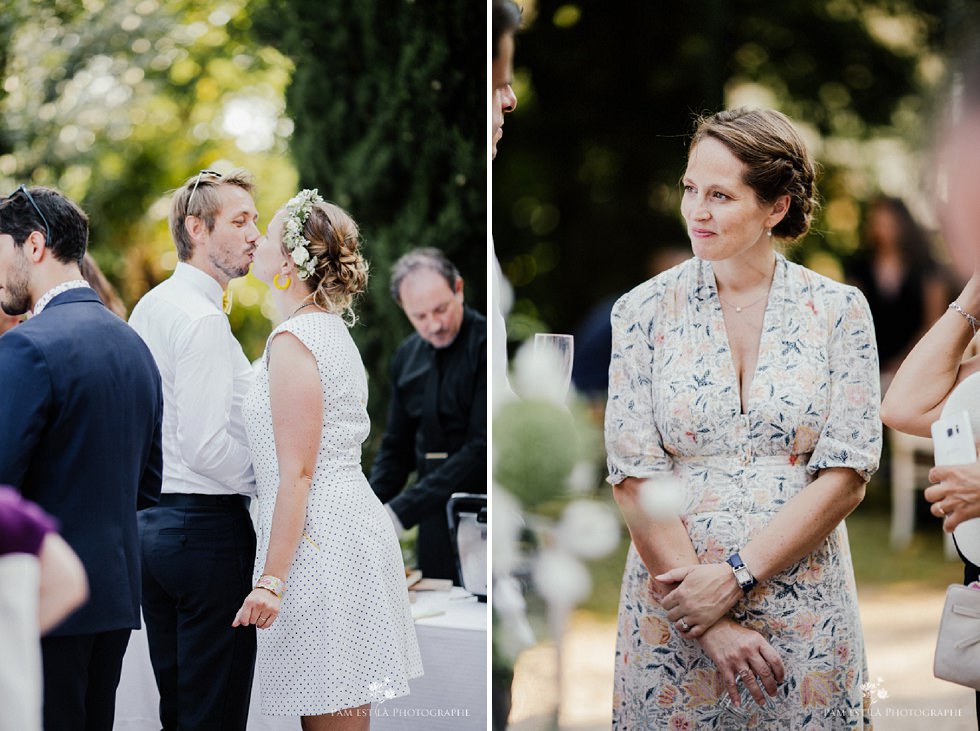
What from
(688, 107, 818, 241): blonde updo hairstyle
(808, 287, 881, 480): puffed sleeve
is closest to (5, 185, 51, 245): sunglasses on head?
(688, 107, 818, 241): blonde updo hairstyle

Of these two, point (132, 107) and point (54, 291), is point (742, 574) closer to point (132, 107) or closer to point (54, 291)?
point (54, 291)

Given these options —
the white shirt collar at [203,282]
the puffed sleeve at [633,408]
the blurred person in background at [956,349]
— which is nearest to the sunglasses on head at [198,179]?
the white shirt collar at [203,282]

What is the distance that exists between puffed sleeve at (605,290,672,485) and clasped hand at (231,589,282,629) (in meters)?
0.94

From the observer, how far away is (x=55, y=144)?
3355mm

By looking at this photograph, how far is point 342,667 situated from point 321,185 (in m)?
1.40

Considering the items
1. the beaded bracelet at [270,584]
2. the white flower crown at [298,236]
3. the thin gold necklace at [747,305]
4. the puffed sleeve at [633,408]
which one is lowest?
the beaded bracelet at [270,584]

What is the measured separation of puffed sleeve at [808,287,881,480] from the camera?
2.72 meters

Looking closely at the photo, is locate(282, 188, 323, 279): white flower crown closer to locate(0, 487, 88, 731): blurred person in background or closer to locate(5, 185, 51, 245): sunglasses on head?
locate(5, 185, 51, 245): sunglasses on head

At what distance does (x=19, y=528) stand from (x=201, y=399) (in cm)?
111

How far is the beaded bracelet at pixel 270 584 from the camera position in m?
2.77

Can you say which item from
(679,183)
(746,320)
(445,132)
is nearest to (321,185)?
(445,132)

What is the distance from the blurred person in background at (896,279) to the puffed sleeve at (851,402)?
0.37 ft

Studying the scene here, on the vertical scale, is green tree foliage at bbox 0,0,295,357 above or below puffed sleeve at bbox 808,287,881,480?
above

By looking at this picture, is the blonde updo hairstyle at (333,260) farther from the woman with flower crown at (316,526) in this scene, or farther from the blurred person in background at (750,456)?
the blurred person in background at (750,456)
